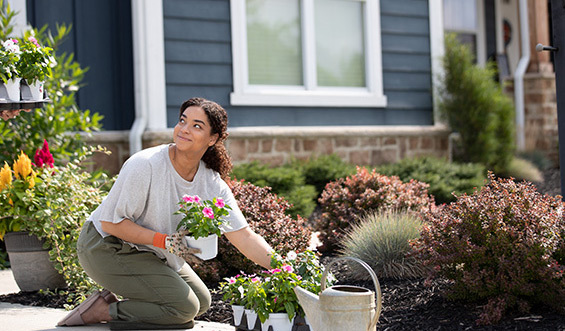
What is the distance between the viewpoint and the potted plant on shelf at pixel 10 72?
3607mm

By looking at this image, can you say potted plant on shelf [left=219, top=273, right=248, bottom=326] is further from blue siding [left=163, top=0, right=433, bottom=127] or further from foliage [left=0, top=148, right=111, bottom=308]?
blue siding [left=163, top=0, right=433, bottom=127]

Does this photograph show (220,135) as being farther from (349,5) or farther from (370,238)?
(349,5)

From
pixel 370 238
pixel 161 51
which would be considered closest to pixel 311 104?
A: pixel 161 51

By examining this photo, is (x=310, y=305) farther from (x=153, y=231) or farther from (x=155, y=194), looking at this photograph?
(x=155, y=194)

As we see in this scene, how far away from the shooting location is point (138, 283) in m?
3.58

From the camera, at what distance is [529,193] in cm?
380

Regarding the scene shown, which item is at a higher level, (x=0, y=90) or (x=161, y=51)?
(x=161, y=51)

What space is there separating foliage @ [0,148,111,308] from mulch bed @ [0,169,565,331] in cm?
20

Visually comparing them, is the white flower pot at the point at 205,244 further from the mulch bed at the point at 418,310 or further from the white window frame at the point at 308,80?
the white window frame at the point at 308,80

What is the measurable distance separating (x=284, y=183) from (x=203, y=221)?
148 inches

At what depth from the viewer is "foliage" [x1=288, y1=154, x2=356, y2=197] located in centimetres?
774

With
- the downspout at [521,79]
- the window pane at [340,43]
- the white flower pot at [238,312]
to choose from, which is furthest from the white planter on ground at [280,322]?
the downspout at [521,79]

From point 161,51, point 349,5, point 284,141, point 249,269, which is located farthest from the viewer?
point 349,5

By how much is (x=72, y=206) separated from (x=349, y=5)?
5.48 meters
